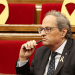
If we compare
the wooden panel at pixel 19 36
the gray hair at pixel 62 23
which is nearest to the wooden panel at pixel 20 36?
the wooden panel at pixel 19 36

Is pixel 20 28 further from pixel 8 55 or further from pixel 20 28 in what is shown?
→ pixel 8 55

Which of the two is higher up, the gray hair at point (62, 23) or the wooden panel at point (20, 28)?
the gray hair at point (62, 23)

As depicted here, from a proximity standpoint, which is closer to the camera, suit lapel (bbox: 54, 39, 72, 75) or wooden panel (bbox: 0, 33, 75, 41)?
suit lapel (bbox: 54, 39, 72, 75)

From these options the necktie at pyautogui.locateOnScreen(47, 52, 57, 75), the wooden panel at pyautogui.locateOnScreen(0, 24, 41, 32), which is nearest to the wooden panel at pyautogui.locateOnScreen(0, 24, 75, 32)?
the wooden panel at pyautogui.locateOnScreen(0, 24, 41, 32)

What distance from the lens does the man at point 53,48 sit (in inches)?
12.4

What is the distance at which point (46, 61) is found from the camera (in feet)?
1.15

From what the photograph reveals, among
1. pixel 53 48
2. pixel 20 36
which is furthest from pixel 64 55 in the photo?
pixel 20 36

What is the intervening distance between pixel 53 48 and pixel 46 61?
0.04 m

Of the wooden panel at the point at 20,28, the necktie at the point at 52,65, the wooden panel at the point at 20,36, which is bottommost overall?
the necktie at the point at 52,65

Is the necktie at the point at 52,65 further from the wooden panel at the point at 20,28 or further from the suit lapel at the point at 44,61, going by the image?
the wooden panel at the point at 20,28

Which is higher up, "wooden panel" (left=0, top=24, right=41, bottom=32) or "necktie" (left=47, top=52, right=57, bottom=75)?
"wooden panel" (left=0, top=24, right=41, bottom=32)

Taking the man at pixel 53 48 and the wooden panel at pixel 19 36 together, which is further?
the wooden panel at pixel 19 36

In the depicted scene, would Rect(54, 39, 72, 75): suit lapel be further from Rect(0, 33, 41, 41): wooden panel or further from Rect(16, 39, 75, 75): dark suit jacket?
Rect(0, 33, 41, 41): wooden panel

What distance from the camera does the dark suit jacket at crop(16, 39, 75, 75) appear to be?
30 cm
